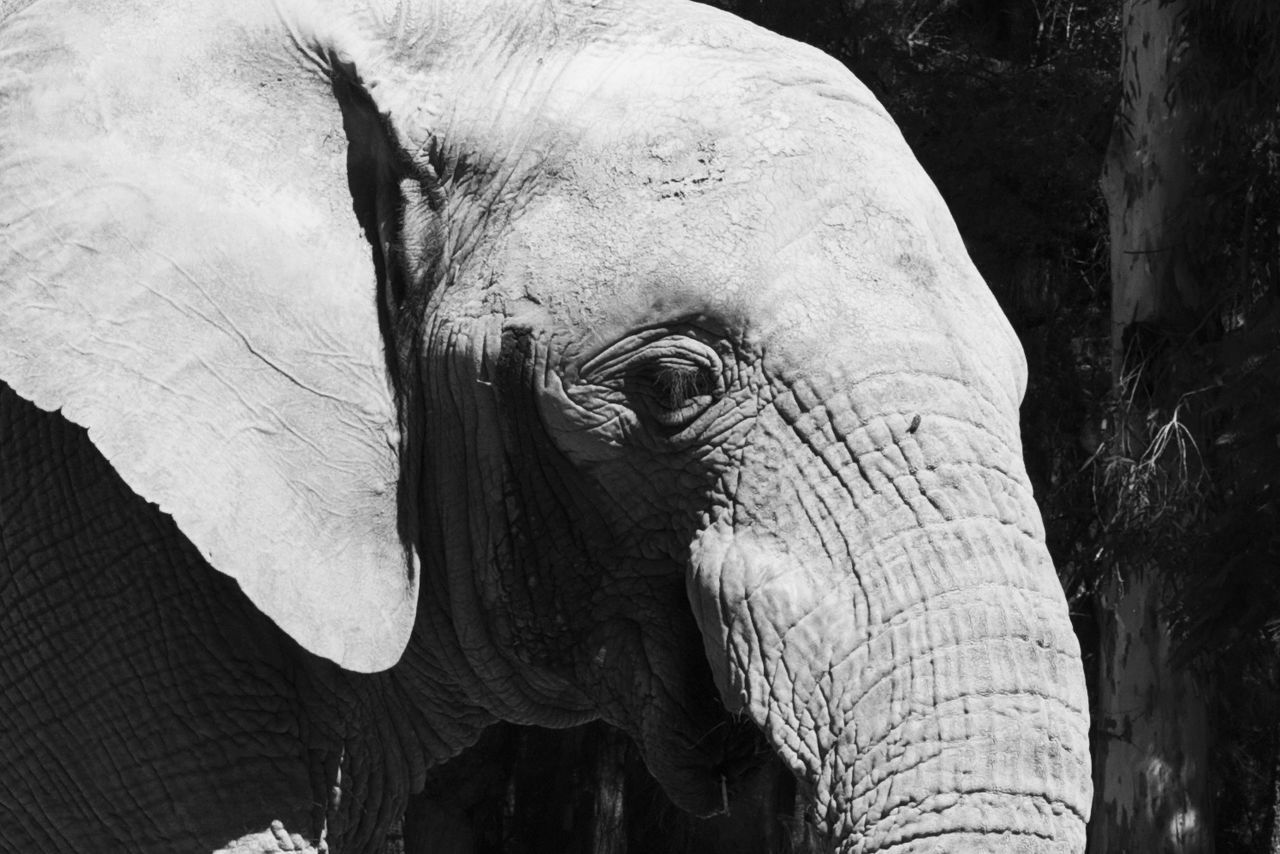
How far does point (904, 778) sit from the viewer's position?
213cm

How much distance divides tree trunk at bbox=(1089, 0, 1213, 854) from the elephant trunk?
8093 mm

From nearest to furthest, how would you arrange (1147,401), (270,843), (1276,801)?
(270,843), (1147,401), (1276,801)

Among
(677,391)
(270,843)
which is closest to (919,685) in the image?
(677,391)

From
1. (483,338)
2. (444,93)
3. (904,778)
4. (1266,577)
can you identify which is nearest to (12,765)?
(483,338)

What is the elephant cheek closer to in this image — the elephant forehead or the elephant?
the elephant

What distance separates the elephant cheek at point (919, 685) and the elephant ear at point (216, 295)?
0.52 metres

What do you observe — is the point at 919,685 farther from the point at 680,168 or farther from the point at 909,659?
the point at 680,168

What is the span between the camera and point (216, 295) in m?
2.46

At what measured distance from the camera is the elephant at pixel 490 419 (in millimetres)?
2244

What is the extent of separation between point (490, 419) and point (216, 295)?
0.38 metres

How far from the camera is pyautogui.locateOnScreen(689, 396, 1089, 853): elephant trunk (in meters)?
2.12

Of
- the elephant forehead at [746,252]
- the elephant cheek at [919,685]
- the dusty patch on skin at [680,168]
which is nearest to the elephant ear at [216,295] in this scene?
the elephant forehead at [746,252]

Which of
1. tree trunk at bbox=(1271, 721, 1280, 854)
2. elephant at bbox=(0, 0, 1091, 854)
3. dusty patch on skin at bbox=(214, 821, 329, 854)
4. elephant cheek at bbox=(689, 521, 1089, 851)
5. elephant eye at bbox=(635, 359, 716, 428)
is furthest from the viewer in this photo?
tree trunk at bbox=(1271, 721, 1280, 854)

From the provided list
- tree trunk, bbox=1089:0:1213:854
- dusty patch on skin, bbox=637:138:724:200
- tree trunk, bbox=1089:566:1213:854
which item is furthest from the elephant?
tree trunk, bbox=1089:566:1213:854
